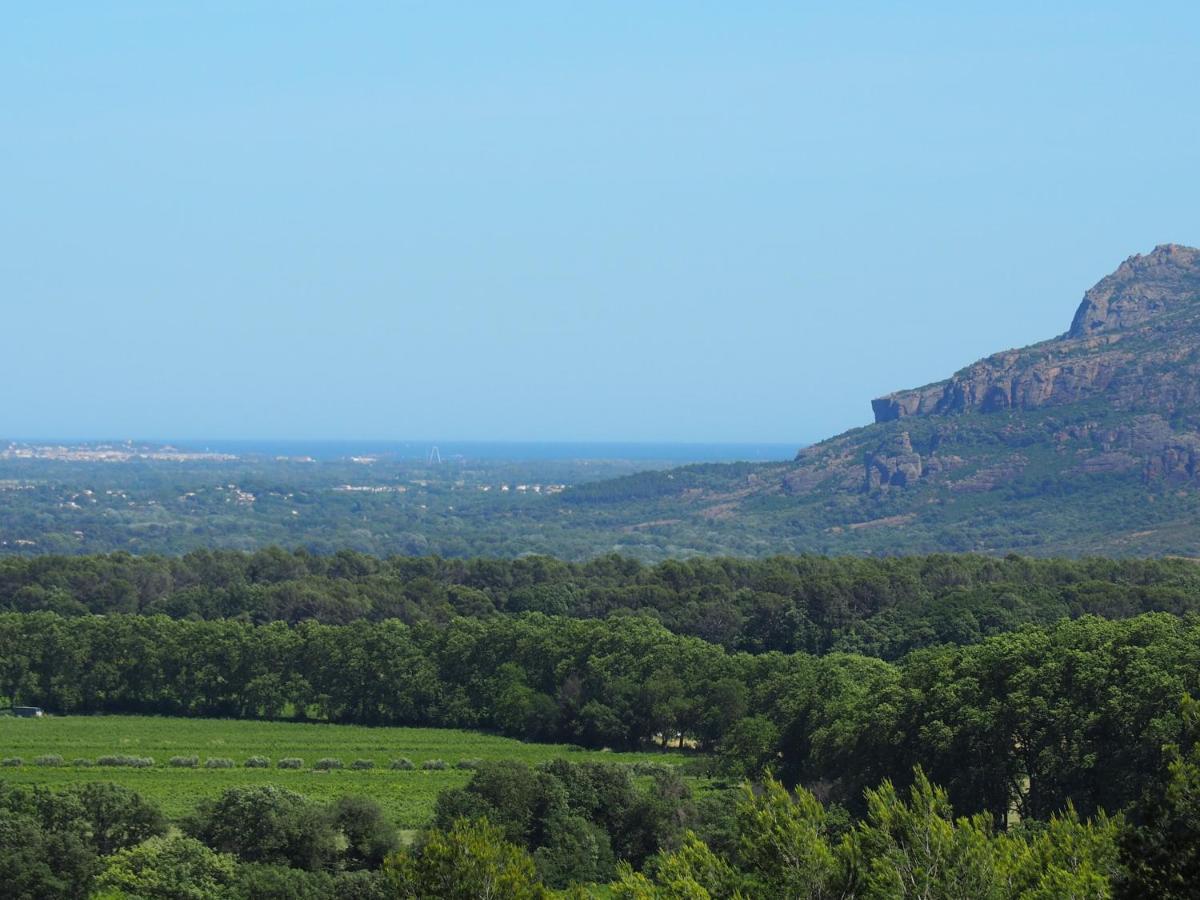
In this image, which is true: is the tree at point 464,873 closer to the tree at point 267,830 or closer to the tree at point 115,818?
the tree at point 267,830

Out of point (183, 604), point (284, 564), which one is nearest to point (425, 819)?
point (183, 604)

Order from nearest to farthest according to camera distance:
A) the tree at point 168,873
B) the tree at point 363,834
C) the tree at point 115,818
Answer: the tree at point 168,873 → the tree at point 115,818 → the tree at point 363,834

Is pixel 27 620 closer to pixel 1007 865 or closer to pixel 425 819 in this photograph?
pixel 425 819

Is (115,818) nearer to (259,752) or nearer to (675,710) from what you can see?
(259,752)

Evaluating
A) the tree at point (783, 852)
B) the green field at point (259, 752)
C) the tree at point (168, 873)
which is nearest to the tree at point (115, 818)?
the tree at point (168, 873)

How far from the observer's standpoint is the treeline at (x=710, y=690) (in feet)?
172

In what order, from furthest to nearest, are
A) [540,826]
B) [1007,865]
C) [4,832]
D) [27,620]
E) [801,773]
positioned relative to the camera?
[27,620] < [801,773] < [540,826] < [4,832] < [1007,865]

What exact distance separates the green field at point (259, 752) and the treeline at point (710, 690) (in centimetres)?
262

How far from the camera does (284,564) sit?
13238 centimetres

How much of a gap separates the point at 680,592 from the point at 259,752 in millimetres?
43380

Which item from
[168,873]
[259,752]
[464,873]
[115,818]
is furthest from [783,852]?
[259,752]

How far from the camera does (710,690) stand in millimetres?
78062

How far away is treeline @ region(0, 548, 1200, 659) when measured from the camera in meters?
93.7

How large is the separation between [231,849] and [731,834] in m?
14.1
